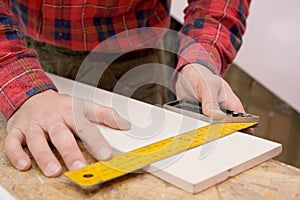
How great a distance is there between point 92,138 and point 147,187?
0.12 m

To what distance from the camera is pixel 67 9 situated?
102 centimetres

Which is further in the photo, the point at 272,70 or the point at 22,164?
the point at 272,70

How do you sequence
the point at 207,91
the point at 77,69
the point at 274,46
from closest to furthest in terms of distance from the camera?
1. the point at 207,91
2. the point at 77,69
3. the point at 274,46

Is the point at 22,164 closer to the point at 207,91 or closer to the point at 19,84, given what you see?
the point at 19,84

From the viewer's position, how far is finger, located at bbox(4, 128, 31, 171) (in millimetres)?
647

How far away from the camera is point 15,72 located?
0.79 m

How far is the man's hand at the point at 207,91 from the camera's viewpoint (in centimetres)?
80

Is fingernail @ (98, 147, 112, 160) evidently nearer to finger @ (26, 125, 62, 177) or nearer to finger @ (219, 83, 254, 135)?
finger @ (26, 125, 62, 177)

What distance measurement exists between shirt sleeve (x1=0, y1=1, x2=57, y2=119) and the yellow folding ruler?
0.22 m

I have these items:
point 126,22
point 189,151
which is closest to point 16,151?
point 189,151

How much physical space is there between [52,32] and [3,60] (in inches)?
11.4

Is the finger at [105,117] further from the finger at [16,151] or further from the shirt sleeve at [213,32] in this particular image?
the shirt sleeve at [213,32]

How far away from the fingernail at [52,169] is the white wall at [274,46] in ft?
3.79

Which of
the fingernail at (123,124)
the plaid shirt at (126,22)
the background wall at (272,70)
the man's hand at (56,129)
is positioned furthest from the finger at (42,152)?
the background wall at (272,70)
